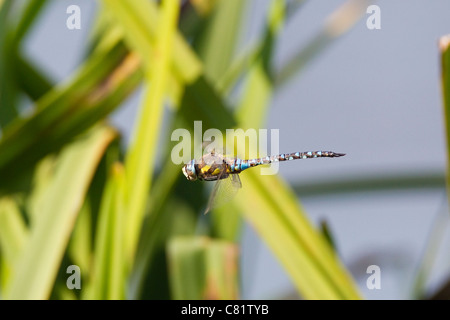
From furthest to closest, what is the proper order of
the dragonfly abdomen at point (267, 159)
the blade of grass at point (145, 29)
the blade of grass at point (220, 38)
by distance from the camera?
the blade of grass at point (220, 38) → the blade of grass at point (145, 29) → the dragonfly abdomen at point (267, 159)

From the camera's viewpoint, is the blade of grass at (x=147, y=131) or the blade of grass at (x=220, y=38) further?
the blade of grass at (x=220, y=38)

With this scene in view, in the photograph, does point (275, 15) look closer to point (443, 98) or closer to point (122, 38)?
point (122, 38)

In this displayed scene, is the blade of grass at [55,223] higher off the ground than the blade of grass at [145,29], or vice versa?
the blade of grass at [145,29]

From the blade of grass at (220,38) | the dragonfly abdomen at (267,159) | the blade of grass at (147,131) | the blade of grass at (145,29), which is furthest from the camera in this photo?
the blade of grass at (220,38)

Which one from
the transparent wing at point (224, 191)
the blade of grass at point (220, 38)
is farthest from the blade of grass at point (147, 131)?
the blade of grass at point (220, 38)

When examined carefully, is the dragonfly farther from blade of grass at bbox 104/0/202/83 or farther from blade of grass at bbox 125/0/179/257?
blade of grass at bbox 104/0/202/83

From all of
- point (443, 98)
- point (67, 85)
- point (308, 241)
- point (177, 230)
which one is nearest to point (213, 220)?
point (177, 230)

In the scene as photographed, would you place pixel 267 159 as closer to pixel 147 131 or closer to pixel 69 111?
pixel 147 131

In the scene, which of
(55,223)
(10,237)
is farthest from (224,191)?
(10,237)

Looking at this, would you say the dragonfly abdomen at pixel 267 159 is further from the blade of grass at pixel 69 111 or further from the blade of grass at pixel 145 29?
A: the blade of grass at pixel 69 111
